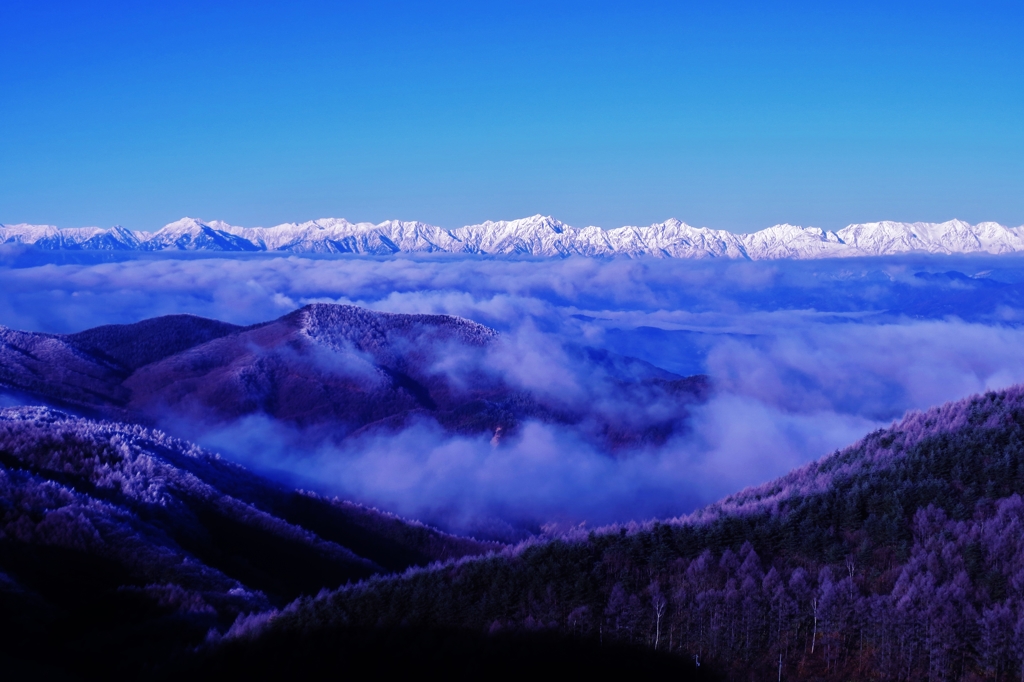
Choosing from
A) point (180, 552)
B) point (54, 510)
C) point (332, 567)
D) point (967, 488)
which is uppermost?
point (967, 488)

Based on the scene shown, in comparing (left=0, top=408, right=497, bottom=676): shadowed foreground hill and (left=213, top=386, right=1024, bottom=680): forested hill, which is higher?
(left=213, top=386, right=1024, bottom=680): forested hill

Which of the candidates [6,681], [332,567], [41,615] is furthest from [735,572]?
[332,567]

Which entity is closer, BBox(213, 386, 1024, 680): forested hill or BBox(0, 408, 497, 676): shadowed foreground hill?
BBox(213, 386, 1024, 680): forested hill

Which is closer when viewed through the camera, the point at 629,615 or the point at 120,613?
the point at 629,615

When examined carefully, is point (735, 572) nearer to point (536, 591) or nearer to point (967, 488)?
point (536, 591)

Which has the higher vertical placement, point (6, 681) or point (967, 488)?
point (967, 488)
